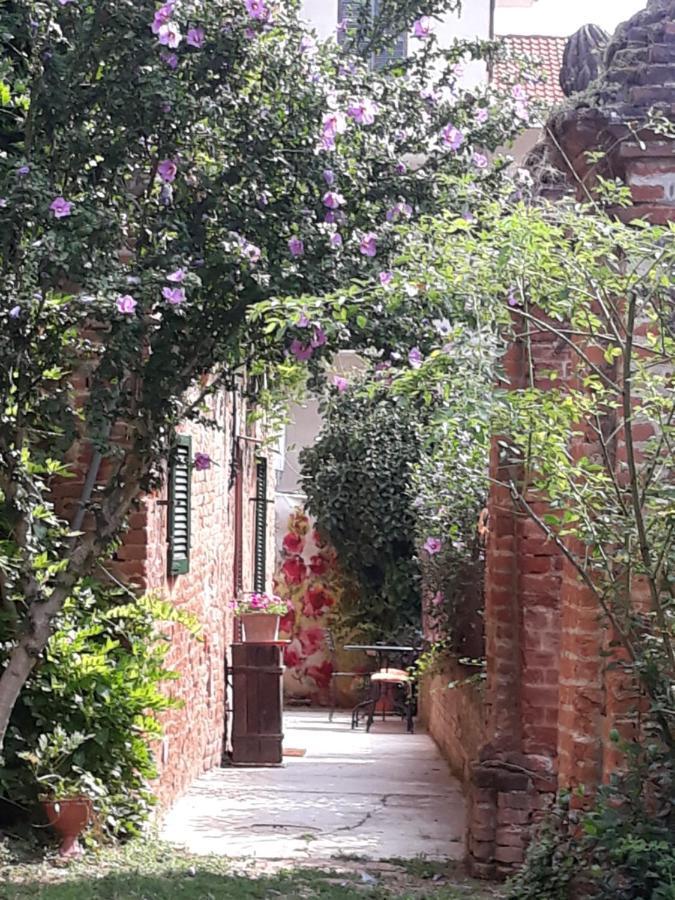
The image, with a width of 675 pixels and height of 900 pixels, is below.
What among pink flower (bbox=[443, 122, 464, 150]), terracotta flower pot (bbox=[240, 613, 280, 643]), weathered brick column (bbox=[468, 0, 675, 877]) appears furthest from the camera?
terracotta flower pot (bbox=[240, 613, 280, 643])

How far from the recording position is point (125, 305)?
15.3ft

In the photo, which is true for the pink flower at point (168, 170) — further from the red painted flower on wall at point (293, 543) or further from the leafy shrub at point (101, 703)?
the red painted flower on wall at point (293, 543)

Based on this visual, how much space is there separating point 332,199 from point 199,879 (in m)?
3.03

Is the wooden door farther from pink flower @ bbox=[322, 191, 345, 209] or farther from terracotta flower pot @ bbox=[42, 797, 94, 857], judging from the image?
pink flower @ bbox=[322, 191, 345, 209]

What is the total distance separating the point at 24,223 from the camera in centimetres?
477

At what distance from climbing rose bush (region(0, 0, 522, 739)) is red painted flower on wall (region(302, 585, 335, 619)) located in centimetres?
1059

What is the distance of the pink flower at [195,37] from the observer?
16.1 feet

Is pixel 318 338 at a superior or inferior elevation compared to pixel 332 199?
inferior

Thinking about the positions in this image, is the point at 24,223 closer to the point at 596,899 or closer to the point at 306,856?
the point at 596,899

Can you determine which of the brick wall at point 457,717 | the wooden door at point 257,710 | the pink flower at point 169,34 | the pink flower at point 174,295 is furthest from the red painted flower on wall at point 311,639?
the pink flower at point 169,34

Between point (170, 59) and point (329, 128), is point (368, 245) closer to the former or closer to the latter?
point (329, 128)

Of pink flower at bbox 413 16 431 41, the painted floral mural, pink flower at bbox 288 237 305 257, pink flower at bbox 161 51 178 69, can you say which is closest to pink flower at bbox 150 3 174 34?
pink flower at bbox 161 51 178 69

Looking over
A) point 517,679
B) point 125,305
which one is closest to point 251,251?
point 125,305

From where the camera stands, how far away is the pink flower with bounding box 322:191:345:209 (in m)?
5.20
